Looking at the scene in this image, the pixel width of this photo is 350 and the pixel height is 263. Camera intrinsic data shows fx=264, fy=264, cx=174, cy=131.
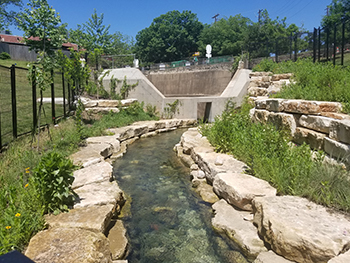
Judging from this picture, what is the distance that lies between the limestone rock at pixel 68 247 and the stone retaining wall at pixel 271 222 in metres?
1.75

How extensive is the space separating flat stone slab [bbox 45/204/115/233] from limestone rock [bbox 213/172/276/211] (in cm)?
190

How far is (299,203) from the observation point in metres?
3.56

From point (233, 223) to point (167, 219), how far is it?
106 centimetres

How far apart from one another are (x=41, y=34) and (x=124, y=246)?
5633mm

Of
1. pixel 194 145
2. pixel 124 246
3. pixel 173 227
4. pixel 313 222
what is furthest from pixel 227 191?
pixel 194 145

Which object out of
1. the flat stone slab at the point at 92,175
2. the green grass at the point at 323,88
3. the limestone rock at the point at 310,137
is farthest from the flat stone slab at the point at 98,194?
the green grass at the point at 323,88

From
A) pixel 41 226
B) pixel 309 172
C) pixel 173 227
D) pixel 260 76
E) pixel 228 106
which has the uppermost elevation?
pixel 260 76

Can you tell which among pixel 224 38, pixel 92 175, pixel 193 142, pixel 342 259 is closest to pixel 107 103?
pixel 193 142

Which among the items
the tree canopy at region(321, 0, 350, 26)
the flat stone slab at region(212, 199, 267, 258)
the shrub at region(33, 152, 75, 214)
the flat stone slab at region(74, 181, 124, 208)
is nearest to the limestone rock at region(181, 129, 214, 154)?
the flat stone slab at region(212, 199, 267, 258)

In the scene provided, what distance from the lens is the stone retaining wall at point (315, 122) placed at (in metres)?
3.99

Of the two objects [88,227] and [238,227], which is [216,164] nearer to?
[238,227]

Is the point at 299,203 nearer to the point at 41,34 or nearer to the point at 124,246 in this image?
the point at 124,246

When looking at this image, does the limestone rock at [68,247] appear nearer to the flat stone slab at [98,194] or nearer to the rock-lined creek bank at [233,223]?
the rock-lined creek bank at [233,223]

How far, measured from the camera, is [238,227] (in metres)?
3.70
